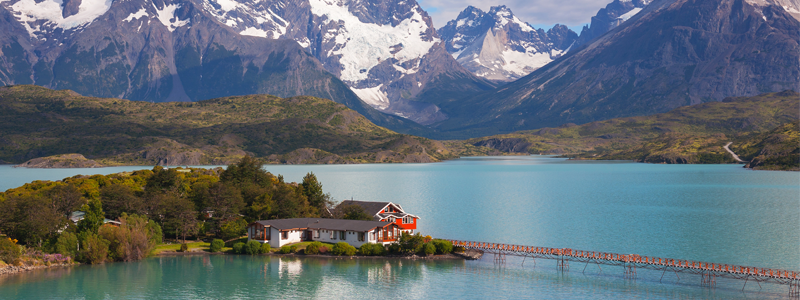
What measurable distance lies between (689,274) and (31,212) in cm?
8701

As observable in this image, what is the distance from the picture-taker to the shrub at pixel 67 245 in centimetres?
8956

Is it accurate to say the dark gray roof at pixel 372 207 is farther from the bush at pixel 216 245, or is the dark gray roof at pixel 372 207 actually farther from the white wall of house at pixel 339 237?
the bush at pixel 216 245

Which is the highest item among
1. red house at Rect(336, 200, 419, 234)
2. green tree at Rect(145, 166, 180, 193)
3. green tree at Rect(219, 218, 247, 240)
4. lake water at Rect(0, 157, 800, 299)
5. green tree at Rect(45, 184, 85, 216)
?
green tree at Rect(145, 166, 180, 193)

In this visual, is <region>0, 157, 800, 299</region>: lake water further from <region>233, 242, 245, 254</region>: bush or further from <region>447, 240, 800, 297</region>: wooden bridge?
<region>233, 242, 245, 254</region>: bush

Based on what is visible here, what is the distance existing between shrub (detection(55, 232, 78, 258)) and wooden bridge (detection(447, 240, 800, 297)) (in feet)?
173

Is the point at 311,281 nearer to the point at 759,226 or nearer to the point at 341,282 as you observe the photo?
the point at 341,282

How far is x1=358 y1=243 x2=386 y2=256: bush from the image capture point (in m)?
92.9

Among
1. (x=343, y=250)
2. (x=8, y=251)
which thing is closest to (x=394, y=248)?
(x=343, y=250)

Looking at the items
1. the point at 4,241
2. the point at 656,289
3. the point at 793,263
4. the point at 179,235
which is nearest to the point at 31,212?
the point at 4,241

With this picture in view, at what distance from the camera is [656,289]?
7681 centimetres

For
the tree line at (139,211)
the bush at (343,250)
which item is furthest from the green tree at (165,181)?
the bush at (343,250)

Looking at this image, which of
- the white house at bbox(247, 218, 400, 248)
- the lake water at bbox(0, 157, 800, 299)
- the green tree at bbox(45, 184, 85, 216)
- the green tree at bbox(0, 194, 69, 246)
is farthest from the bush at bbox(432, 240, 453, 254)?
the green tree at bbox(45, 184, 85, 216)

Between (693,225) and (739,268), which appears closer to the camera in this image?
(739,268)

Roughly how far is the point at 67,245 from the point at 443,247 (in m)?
51.1
